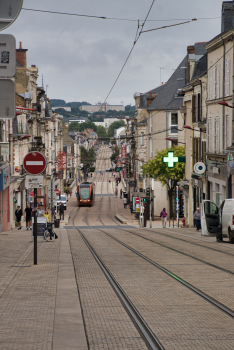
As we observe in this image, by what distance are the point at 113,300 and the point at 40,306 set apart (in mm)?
1262

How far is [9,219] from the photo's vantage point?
137 feet

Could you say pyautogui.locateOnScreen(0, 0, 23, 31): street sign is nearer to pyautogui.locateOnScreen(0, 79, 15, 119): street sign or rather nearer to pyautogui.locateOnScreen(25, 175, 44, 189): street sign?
pyautogui.locateOnScreen(0, 79, 15, 119): street sign

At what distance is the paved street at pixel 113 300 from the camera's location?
6730mm

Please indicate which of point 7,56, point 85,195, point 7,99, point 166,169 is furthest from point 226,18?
point 85,195

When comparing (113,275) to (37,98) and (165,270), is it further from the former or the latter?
(37,98)

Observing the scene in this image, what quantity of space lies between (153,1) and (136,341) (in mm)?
15060

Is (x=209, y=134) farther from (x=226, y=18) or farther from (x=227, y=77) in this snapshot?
(x=226, y=18)

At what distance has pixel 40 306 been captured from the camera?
853cm

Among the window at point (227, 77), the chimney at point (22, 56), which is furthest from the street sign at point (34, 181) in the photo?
the chimney at point (22, 56)

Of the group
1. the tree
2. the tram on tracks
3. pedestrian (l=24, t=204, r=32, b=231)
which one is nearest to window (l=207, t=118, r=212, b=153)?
the tree

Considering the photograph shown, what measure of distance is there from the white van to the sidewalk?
863cm

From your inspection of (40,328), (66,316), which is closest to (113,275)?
(66,316)

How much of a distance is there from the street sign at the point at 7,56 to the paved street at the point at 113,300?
2.98m

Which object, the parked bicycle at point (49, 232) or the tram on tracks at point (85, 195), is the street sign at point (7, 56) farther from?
the tram on tracks at point (85, 195)
